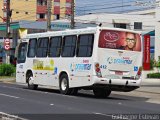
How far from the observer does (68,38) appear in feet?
80.1

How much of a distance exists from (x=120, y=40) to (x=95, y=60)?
1631 mm

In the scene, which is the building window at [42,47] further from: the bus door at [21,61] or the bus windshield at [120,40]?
the bus windshield at [120,40]

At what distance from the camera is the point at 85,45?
75.7 feet

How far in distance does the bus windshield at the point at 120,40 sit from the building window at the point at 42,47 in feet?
15.1

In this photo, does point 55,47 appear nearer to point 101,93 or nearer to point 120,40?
point 101,93

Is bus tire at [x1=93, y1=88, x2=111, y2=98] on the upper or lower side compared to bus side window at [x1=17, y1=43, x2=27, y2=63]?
lower

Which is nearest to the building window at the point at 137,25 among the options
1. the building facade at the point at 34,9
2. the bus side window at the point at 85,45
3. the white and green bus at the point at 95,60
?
the building facade at the point at 34,9

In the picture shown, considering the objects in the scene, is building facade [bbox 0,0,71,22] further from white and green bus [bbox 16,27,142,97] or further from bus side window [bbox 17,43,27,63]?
white and green bus [bbox 16,27,142,97]

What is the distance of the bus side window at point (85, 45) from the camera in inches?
894

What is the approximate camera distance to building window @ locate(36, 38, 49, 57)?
86.2 feet

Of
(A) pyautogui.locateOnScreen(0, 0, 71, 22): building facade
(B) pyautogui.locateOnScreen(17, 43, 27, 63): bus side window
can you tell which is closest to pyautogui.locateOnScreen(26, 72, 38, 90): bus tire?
(B) pyautogui.locateOnScreen(17, 43, 27, 63): bus side window

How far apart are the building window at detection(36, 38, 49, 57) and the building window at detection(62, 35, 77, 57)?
1769 millimetres

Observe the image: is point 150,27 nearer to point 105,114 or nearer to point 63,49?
point 63,49

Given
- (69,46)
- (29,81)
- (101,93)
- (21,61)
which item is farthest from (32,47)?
(101,93)
